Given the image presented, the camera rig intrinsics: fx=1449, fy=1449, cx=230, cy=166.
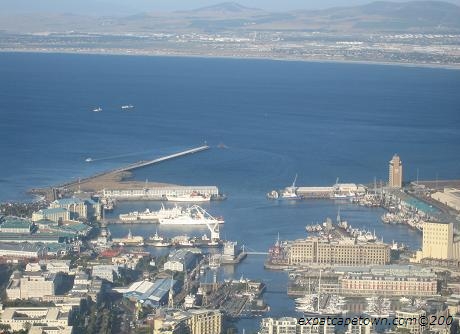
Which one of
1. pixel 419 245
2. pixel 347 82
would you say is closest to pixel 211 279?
pixel 419 245

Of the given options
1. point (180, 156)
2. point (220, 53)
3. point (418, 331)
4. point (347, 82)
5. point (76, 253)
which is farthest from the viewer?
point (220, 53)

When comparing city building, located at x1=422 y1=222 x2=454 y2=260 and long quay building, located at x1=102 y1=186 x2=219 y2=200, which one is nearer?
city building, located at x1=422 y1=222 x2=454 y2=260

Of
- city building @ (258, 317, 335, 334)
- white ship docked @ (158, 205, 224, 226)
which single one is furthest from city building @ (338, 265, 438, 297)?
white ship docked @ (158, 205, 224, 226)

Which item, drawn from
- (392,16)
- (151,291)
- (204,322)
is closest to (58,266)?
(151,291)

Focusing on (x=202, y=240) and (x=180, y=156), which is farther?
(x=180, y=156)

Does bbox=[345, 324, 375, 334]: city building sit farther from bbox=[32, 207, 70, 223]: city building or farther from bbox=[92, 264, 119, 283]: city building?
bbox=[32, 207, 70, 223]: city building

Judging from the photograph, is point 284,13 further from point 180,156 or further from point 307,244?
point 307,244
